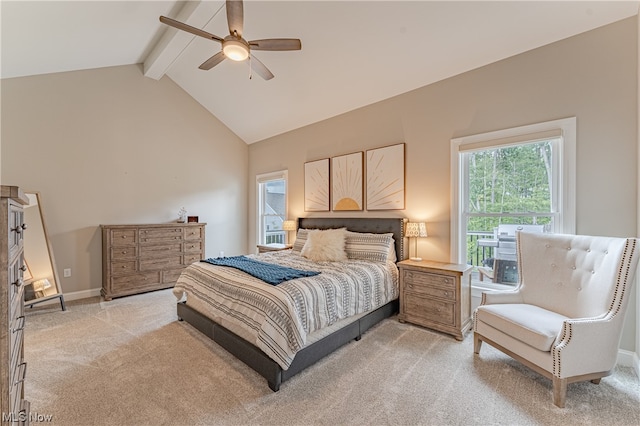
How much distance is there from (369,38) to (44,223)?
485 cm

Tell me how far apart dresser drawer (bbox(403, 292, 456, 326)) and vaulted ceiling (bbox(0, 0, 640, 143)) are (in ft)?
8.82

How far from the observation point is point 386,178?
13.1 ft

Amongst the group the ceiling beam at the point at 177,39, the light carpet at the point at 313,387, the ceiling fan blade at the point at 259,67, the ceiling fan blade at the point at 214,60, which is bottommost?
the light carpet at the point at 313,387

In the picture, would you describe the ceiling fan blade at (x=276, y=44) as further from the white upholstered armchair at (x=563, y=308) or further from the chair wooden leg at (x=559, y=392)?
the chair wooden leg at (x=559, y=392)

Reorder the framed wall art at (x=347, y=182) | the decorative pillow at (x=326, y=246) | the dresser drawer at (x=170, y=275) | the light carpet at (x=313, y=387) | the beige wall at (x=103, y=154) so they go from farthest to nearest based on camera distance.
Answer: the dresser drawer at (x=170, y=275) → the framed wall art at (x=347, y=182) → the beige wall at (x=103, y=154) → the decorative pillow at (x=326, y=246) → the light carpet at (x=313, y=387)

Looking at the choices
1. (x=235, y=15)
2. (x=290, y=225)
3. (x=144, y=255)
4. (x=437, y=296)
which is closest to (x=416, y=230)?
(x=437, y=296)

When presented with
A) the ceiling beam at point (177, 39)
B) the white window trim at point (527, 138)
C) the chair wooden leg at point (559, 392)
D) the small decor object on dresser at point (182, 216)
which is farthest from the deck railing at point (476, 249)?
the small decor object on dresser at point (182, 216)

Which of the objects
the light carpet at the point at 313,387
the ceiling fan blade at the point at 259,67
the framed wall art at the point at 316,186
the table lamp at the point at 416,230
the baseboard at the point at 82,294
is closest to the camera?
the light carpet at the point at 313,387

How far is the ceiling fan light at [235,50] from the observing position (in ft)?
7.79

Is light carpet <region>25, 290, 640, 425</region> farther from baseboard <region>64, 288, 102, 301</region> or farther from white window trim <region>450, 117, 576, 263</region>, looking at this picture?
baseboard <region>64, 288, 102, 301</region>

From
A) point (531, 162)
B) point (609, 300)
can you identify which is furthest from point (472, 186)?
point (609, 300)

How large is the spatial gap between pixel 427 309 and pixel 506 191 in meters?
1.60

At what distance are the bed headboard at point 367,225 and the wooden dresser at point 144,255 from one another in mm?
2049

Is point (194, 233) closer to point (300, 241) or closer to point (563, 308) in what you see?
point (300, 241)
